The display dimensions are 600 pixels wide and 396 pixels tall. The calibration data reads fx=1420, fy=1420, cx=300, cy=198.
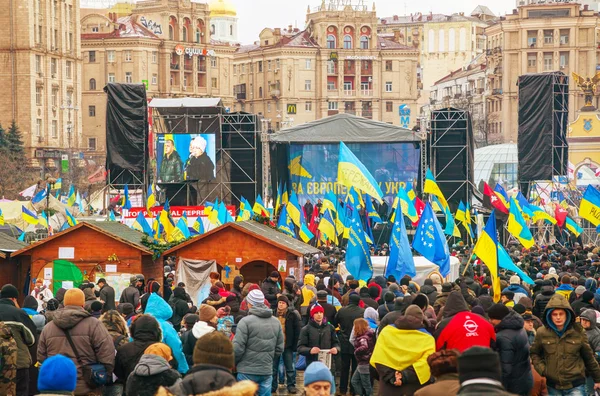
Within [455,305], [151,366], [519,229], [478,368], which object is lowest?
[519,229]

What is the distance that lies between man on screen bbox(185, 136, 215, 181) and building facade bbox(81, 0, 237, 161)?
53.8 metres

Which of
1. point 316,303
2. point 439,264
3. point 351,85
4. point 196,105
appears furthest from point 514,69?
point 316,303

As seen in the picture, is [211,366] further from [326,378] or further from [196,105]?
[196,105]

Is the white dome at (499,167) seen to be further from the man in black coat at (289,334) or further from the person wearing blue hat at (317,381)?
the person wearing blue hat at (317,381)

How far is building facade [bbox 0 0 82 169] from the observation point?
83.6 metres

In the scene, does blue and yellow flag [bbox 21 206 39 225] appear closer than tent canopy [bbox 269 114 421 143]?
Yes

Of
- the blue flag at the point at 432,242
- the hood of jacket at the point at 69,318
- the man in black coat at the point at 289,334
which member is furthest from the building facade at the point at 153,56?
the hood of jacket at the point at 69,318

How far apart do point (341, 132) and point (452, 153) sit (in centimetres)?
509

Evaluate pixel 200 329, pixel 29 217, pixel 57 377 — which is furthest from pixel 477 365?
pixel 29 217

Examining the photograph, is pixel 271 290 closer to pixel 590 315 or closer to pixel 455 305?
pixel 590 315

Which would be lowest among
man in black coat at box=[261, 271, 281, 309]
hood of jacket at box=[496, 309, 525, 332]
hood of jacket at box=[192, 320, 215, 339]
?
man in black coat at box=[261, 271, 281, 309]

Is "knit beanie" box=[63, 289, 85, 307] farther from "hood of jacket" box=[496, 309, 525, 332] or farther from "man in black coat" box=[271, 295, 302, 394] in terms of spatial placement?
"man in black coat" box=[271, 295, 302, 394]

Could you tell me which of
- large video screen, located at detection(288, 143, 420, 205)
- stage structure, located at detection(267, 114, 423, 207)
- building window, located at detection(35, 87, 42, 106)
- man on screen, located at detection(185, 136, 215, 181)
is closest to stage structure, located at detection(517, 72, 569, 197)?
stage structure, located at detection(267, 114, 423, 207)

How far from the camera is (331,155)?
173 feet
